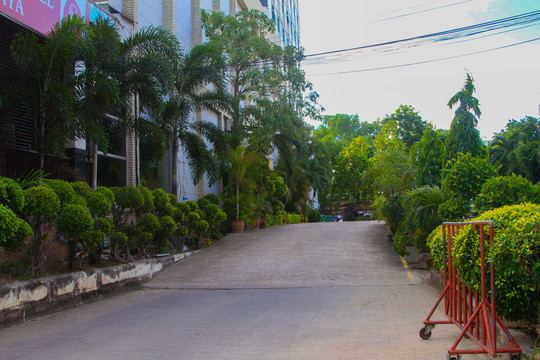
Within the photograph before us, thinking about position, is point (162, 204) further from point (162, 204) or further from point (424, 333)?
point (424, 333)

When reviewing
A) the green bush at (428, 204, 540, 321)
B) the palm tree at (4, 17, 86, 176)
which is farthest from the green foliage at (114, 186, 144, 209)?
the green bush at (428, 204, 540, 321)

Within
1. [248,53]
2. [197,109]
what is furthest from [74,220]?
[248,53]

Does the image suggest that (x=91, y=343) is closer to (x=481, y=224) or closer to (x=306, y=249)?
(x=481, y=224)

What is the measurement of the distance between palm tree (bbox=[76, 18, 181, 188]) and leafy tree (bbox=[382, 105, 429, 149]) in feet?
122

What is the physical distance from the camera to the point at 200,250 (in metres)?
17.1

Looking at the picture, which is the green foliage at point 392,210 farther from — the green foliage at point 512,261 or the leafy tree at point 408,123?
the leafy tree at point 408,123

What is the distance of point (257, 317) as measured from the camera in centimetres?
782

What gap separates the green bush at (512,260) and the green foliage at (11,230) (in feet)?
20.0

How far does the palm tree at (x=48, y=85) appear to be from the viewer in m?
11.1

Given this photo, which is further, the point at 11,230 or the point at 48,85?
the point at 48,85

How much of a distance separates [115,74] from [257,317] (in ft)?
30.2

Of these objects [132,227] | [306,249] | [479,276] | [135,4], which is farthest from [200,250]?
[479,276]

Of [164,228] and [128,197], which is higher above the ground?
[128,197]

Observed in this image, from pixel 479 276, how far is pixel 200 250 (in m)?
13.2
